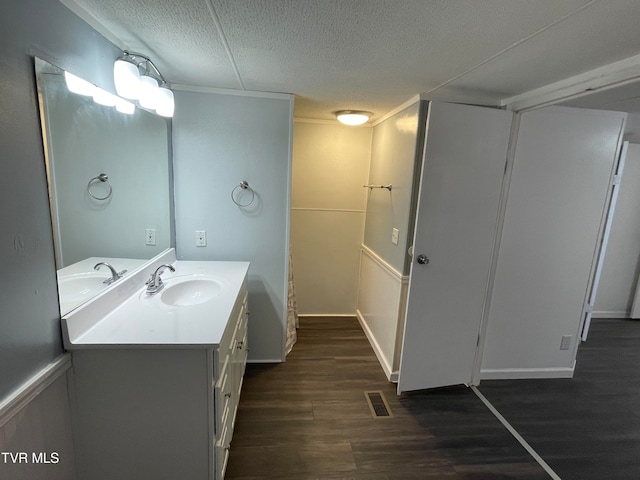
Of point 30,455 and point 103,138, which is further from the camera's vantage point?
point 103,138

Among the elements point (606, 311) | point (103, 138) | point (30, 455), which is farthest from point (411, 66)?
point (606, 311)

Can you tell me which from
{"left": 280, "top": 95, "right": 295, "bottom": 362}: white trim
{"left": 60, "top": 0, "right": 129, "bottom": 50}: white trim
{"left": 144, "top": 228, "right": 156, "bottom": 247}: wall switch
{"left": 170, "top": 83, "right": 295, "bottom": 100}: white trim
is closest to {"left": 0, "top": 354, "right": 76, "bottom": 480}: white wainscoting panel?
{"left": 144, "top": 228, "right": 156, "bottom": 247}: wall switch

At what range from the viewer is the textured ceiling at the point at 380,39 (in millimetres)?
1067

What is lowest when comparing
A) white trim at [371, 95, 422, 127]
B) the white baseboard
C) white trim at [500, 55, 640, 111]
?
the white baseboard

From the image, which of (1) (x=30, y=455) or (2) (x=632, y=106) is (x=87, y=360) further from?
(2) (x=632, y=106)

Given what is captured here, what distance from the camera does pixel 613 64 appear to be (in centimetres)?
143

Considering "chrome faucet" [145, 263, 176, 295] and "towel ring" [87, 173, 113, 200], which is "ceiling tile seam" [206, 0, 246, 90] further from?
"chrome faucet" [145, 263, 176, 295]

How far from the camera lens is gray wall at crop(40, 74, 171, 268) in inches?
46.7

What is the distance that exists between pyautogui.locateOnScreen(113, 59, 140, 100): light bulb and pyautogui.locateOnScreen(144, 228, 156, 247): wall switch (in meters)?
0.80

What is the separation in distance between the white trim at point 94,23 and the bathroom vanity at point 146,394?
1.19 metres

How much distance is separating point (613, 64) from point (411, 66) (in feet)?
3.03

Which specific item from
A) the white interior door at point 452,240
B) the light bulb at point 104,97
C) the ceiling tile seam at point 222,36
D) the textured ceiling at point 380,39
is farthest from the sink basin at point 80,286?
the white interior door at point 452,240

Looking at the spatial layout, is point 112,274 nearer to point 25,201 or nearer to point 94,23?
point 25,201

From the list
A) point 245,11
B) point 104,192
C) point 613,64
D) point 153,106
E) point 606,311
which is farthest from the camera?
point 606,311
